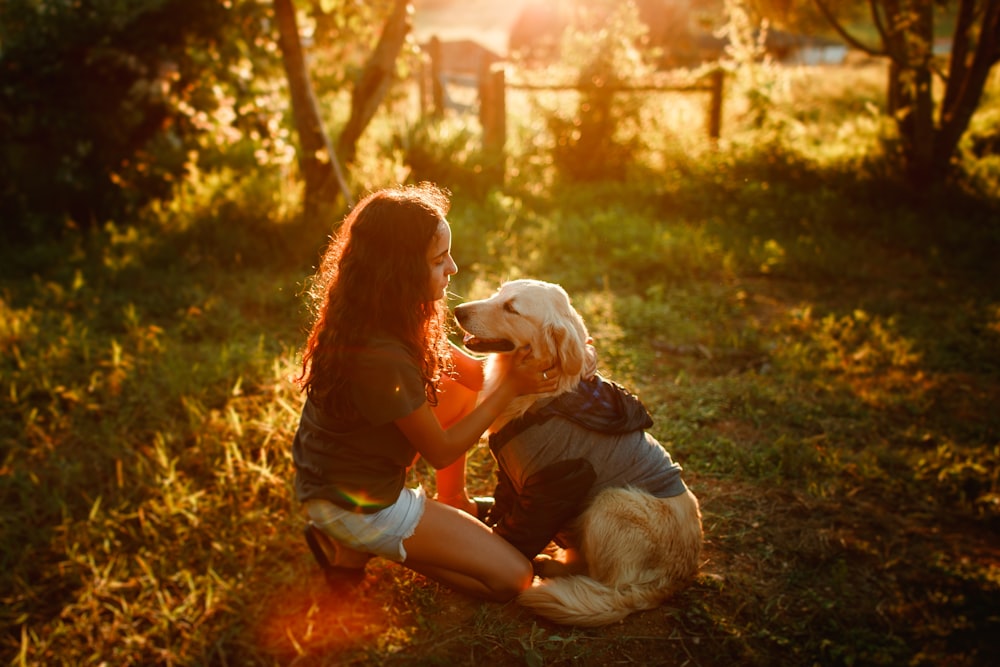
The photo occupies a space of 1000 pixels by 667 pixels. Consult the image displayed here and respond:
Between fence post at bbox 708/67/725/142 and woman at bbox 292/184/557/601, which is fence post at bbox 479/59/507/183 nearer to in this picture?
fence post at bbox 708/67/725/142

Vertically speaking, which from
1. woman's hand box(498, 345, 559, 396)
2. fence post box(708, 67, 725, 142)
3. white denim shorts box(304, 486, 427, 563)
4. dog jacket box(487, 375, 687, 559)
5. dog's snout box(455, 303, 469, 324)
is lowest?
white denim shorts box(304, 486, 427, 563)

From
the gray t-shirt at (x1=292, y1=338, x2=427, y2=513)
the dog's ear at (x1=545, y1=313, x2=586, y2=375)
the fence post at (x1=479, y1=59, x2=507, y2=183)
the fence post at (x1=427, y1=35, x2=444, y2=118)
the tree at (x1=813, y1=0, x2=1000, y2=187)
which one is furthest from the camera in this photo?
the fence post at (x1=427, y1=35, x2=444, y2=118)

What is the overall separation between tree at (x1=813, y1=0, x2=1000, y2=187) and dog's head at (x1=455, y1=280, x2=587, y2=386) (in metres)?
6.29

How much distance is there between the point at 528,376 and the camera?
2.37m

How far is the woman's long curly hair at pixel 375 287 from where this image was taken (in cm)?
227

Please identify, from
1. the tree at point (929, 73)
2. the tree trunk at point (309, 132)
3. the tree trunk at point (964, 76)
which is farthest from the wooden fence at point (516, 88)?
the tree trunk at point (309, 132)

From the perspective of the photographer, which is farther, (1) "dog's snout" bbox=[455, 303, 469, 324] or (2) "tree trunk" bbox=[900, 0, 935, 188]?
(2) "tree trunk" bbox=[900, 0, 935, 188]

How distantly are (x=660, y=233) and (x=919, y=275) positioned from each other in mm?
2249

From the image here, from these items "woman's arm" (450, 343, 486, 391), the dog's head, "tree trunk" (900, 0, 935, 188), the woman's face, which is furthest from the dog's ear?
"tree trunk" (900, 0, 935, 188)

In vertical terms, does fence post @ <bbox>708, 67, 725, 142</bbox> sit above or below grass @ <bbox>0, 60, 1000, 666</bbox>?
above

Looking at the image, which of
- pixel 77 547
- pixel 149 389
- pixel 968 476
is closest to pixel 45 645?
pixel 77 547

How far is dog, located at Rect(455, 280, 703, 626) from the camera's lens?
7.80ft

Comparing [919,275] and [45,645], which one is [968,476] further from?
[45,645]

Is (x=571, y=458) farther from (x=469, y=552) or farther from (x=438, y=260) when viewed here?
(x=438, y=260)
